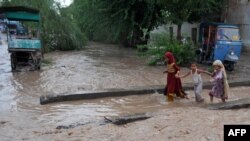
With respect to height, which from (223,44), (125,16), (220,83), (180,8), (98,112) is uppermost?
(180,8)

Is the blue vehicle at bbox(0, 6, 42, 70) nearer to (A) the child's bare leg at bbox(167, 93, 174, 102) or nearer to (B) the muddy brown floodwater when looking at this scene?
(B) the muddy brown floodwater

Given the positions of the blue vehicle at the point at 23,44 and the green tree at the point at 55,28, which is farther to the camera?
the green tree at the point at 55,28

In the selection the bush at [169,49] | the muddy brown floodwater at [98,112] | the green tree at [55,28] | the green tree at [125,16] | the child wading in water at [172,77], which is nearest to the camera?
the muddy brown floodwater at [98,112]

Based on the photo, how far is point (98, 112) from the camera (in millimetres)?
9602

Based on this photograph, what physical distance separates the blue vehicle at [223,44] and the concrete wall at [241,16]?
19.2 feet

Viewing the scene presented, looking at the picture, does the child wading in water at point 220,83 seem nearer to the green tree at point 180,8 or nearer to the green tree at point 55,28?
the green tree at point 180,8

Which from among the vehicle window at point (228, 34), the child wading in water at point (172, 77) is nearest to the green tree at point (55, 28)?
the vehicle window at point (228, 34)

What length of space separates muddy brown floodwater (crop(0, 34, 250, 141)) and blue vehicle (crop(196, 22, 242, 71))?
978 mm

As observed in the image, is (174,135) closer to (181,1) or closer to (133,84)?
(133,84)

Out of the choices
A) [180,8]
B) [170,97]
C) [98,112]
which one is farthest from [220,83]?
[180,8]

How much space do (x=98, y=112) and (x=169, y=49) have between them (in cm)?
891

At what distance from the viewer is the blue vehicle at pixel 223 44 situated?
16.1m

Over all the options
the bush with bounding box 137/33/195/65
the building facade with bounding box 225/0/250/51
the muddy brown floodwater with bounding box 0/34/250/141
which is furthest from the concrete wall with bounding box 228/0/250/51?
the muddy brown floodwater with bounding box 0/34/250/141

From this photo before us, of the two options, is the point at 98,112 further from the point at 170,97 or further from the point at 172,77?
the point at 172,77
